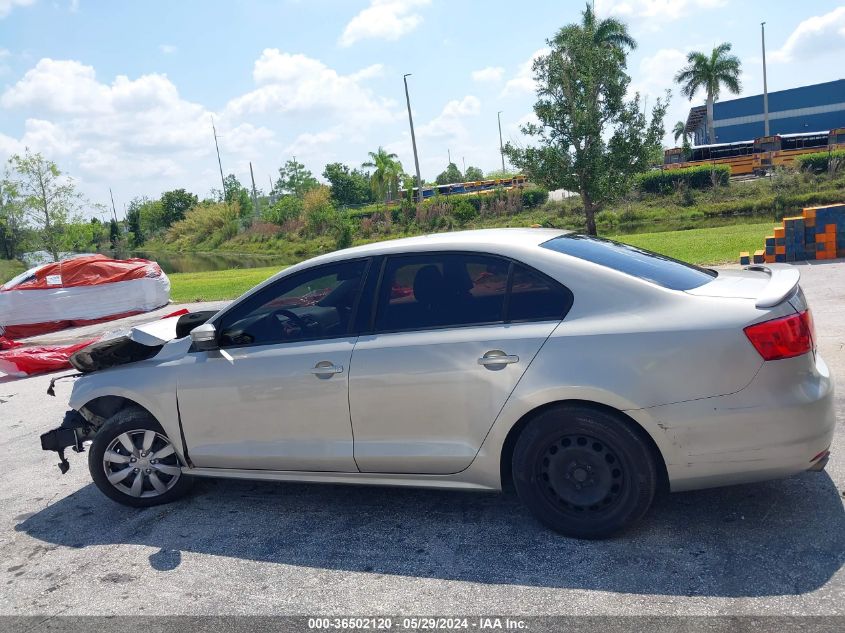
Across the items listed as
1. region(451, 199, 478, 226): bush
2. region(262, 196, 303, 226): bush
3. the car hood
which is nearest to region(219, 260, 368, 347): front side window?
the car hood

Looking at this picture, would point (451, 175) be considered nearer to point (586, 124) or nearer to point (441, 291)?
point (586, 124)

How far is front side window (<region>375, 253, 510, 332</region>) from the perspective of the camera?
394 cm

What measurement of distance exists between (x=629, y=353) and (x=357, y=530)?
1.89m

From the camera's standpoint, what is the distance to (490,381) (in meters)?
3.74

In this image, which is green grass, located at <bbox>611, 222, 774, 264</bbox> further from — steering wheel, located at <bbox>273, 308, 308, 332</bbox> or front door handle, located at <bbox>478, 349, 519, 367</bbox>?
front door handle, located at <bbox>478, 349, 519, 367</bbox>

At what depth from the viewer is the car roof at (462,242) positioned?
4.10m

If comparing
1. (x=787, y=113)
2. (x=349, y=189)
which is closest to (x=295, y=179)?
(x=349, y=189)

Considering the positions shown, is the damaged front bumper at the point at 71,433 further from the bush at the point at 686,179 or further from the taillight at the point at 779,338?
the bush at the point at 686,179

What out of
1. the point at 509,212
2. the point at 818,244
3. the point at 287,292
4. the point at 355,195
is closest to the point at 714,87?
the point at 509,212

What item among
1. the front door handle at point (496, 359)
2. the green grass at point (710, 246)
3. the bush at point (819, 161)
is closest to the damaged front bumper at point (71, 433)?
the front door handle at point (496, 359)

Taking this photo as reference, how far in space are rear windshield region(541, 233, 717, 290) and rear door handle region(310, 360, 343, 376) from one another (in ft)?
4.46

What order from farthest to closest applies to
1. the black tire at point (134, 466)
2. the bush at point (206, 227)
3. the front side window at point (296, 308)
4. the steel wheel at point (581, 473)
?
the bush at point (206, 227), the black tire at point (134, 466), the front side window at point (296, 308), the steel wheel at point (581, 473)

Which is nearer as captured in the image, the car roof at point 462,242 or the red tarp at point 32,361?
the car roof at point 462,242

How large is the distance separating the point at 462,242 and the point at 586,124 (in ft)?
70.4
